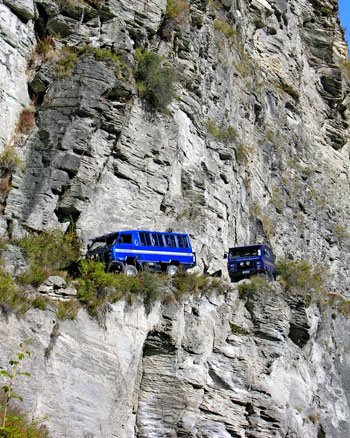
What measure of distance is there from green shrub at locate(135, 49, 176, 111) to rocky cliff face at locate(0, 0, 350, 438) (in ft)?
1.17

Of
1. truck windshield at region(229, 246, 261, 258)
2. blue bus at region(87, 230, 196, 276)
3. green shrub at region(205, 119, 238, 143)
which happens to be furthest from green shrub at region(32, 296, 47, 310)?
green shrub at region(205, 119, 238, 143)

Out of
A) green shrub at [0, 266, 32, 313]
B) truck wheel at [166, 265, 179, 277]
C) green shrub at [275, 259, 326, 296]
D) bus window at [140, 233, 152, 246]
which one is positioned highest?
green shrub at [0, 266, 32, 313]

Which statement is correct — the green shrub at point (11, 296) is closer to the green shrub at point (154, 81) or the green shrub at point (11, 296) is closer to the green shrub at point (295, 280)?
the green shrub at point (154, 81)

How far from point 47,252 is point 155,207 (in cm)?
426

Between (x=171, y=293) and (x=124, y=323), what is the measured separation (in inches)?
72.4

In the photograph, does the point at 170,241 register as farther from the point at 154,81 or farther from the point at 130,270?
the point at 154,81

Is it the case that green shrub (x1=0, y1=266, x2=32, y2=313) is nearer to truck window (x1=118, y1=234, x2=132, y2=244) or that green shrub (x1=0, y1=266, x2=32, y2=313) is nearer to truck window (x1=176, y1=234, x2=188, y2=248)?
truck window (x1=118, y1=234, x2=132, y2=244)

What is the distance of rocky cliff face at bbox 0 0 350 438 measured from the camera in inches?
565

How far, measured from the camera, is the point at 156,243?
17484 millimetres

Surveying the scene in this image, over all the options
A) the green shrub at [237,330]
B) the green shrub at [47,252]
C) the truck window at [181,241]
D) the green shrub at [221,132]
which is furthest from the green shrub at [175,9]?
the green shrub at [237,330]

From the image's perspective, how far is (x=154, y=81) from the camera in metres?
19.4

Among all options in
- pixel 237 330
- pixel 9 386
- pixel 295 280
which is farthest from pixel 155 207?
pixel 9 386

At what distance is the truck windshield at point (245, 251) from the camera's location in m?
21.1

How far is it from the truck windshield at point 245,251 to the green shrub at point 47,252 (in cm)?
645
